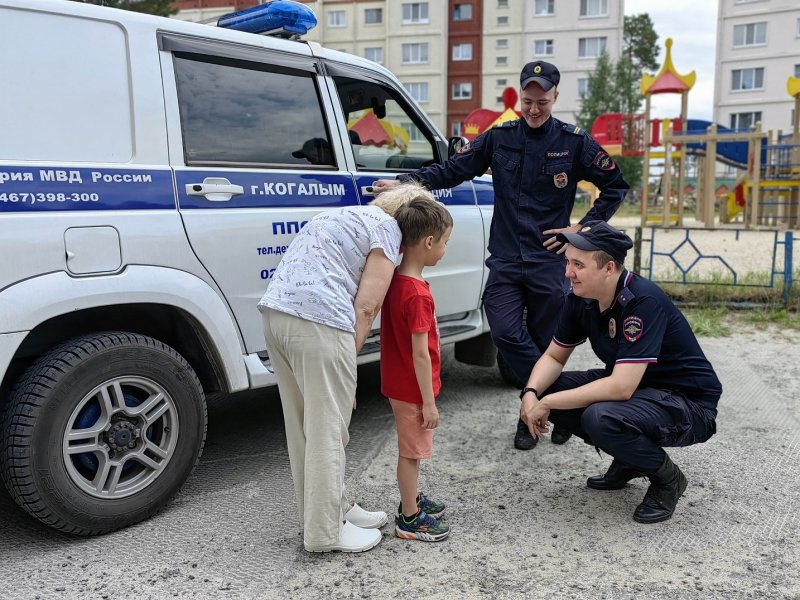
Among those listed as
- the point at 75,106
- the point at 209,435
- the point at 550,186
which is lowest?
the point at 209,435

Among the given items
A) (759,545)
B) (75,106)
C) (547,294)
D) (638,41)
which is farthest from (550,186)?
(638,41)

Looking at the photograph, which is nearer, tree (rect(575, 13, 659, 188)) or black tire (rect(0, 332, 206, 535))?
black tire (rect(0, 332, 206, 535))

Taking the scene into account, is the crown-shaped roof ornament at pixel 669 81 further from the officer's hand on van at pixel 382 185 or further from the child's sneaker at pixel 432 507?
the child's sneaker at pixel 432 507

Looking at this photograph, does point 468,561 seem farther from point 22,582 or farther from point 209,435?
point 209,435

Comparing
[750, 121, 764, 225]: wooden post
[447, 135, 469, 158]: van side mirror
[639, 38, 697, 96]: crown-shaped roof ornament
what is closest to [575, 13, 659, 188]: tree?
[639, 38, 697, 96]: crown-shaped roof ornament

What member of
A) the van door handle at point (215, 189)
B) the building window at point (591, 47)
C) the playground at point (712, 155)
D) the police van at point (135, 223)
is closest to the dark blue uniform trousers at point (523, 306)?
the police van at point (135, 223)

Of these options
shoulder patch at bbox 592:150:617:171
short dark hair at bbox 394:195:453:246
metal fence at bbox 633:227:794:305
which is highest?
shoulder patch at bbox 592:150:617:171

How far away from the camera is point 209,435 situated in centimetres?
412

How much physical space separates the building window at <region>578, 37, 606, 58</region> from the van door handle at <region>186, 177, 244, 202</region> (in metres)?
42.3

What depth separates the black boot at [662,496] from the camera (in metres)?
3.00

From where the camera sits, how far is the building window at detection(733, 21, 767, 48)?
124 feet

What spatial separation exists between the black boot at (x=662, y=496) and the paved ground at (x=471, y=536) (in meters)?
0.05

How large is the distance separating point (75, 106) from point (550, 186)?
2.29 metres

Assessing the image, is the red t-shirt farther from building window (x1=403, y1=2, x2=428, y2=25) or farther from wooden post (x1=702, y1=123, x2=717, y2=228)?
building window (x1=403, y1=2, x2=428, y2=25)
